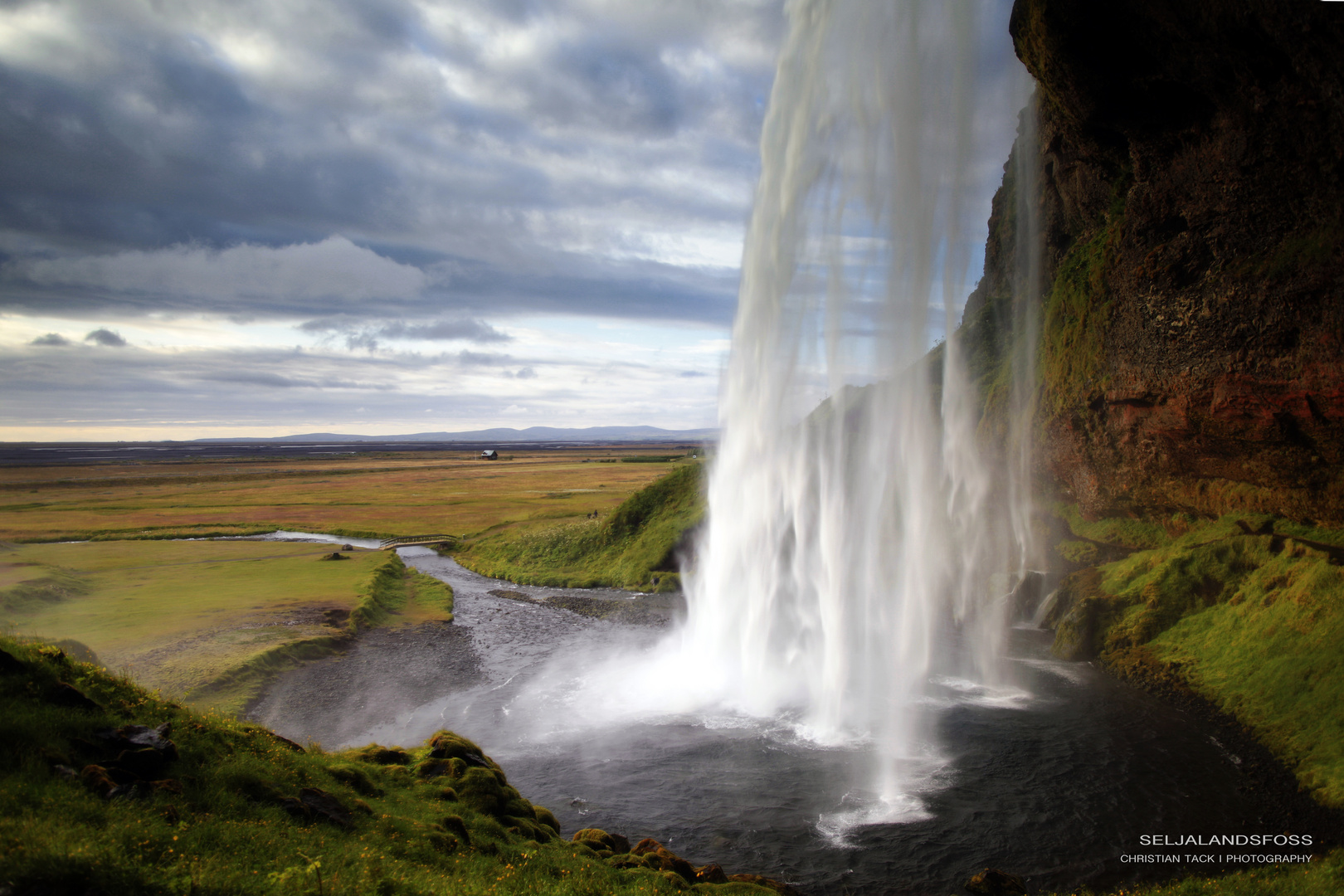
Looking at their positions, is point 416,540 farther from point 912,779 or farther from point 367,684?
point 912,779

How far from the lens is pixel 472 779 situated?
14273 mm

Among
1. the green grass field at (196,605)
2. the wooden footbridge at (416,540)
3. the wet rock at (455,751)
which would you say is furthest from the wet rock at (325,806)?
the wooden footbridge at (416,540)

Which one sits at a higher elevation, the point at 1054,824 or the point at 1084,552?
the point at 1084,552

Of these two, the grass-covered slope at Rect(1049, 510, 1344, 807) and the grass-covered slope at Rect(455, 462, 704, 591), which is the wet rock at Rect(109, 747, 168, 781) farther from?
the grass-covered slope at Rect(455, 462, 704, 591)

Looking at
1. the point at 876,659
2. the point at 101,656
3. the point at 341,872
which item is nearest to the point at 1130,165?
the point at 876,659

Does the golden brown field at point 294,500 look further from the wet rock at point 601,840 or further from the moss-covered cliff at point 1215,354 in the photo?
the wet rock at point 601,840

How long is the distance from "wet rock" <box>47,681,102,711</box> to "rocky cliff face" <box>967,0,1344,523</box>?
30.4 meters

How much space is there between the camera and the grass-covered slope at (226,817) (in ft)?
26.0

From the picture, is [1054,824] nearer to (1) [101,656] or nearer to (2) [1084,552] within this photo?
(2) [1084,552]

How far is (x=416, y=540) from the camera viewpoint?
62594 mm

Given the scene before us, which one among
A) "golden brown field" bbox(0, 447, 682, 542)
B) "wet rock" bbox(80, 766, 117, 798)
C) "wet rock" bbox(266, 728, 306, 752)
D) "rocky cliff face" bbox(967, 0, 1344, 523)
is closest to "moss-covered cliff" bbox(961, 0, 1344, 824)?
"rocky cliff face" bbox(967, 0, 1344, 523)

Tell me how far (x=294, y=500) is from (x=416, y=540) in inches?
1678

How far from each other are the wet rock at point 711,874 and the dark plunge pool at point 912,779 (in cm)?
173

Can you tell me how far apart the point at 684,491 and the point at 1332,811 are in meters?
39.3
